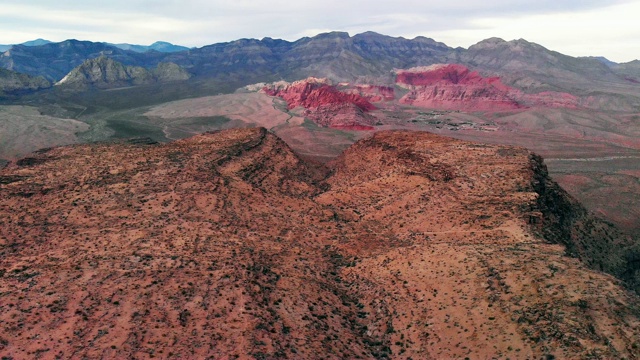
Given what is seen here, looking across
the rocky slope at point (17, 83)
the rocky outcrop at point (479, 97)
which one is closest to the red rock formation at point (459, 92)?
the rocky outcrop at point (479, 97)

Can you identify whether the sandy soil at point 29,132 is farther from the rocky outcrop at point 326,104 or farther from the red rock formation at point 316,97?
the red rock formation at point 316,97

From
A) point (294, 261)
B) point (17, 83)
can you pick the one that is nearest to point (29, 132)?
point (294, 261)

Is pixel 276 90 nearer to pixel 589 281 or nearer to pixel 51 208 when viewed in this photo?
pixel 51 208

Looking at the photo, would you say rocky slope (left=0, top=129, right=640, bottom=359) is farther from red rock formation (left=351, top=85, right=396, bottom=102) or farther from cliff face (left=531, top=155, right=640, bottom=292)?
red rock formation (left=351, top=85, right=396, bottom=102)

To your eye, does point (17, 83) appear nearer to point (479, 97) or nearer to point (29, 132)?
point (29, 132)

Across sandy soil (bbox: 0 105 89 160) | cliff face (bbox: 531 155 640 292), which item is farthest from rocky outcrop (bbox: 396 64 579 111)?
cliff face (bbox: 531 155 640 292)

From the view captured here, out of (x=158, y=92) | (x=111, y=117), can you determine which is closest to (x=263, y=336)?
(x=111, y=117)

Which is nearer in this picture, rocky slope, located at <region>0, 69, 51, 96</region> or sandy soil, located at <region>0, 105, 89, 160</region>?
sandy soil, located at <region>0, 105, 89, 160</region>
